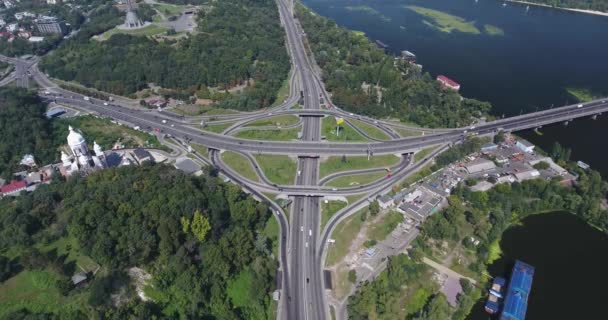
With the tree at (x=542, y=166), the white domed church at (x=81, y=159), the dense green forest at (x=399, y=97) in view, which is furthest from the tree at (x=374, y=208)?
the white domed church at (x=81, y=159)

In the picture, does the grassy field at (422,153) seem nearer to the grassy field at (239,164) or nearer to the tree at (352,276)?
the tree at (352,276)

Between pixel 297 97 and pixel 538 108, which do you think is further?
pixel 297 97

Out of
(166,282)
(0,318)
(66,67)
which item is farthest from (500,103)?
(66,67)

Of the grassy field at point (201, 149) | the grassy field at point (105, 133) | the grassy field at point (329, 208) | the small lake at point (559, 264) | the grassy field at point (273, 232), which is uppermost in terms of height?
the grassy field at point (105, 133)

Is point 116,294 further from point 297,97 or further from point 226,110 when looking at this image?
point 297,97

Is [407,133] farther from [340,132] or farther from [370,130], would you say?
[340,132]

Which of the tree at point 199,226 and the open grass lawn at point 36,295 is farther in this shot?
the tree at point 199,226
